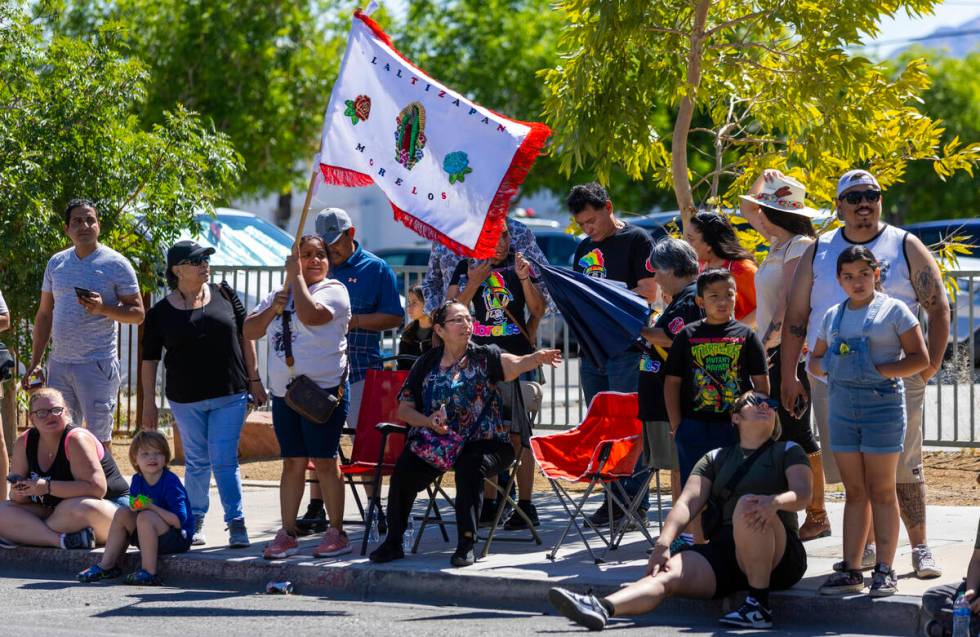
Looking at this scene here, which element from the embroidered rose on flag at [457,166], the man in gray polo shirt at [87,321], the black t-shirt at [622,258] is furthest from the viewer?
the man in gray polo shirt at [87,321]

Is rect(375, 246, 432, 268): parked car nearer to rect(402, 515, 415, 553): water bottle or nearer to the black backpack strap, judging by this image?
rect(402, 515, 415, 553): water bottle

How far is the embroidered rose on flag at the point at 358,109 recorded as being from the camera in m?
8.77

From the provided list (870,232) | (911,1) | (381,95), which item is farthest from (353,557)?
(911,1)

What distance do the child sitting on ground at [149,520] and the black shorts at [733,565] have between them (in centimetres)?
307

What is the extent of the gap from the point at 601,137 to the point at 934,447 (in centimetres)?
402

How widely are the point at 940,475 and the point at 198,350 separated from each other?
560cm

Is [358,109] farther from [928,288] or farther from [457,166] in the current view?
[928,288]

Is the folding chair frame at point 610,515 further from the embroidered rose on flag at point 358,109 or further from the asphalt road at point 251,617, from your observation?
the embroidered rose on flag at point 358,109

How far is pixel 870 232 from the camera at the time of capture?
25.0 ft

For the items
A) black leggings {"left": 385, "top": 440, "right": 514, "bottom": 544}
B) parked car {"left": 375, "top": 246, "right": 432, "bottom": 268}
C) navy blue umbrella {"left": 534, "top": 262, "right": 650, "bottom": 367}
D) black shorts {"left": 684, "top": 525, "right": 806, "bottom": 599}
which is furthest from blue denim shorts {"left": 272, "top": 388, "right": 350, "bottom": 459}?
parked car {"left": 375, "top": 246, "right": 432, "bottom": 268}

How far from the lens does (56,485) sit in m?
9.06

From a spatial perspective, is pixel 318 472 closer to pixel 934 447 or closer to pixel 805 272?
pixel 805 272

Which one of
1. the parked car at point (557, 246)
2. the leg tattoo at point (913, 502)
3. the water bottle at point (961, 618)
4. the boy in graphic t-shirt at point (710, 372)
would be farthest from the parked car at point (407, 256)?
the water bottle at point (961, 618)

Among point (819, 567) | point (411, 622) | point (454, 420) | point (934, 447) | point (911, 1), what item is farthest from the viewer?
point (934, 447)
